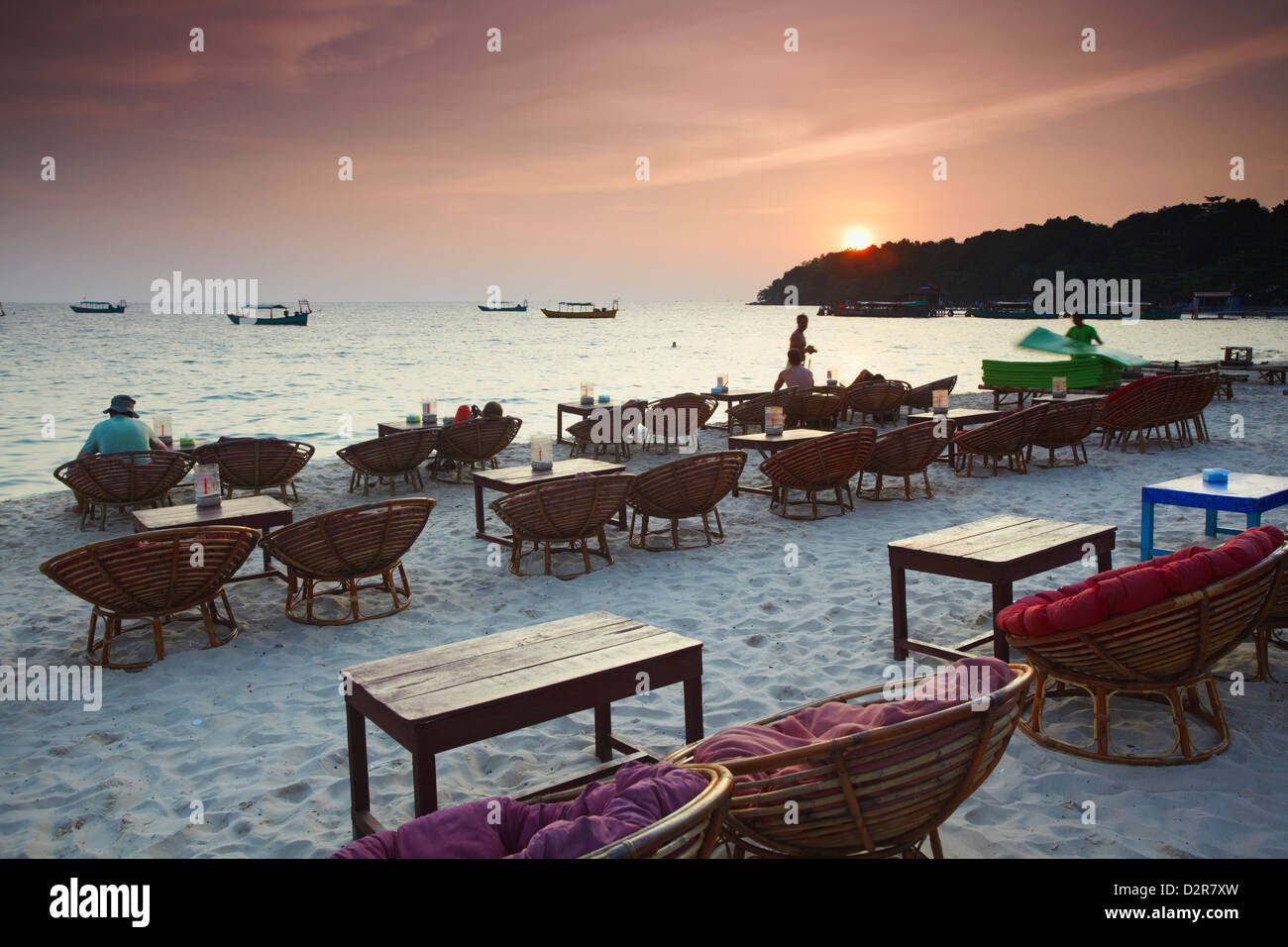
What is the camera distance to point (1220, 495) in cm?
470

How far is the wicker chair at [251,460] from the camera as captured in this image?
26.4ft

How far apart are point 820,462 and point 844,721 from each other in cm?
483

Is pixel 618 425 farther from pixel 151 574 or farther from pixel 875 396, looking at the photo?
pixel 151 574

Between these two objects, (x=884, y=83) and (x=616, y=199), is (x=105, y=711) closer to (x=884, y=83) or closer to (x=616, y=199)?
(x=884, y=83)

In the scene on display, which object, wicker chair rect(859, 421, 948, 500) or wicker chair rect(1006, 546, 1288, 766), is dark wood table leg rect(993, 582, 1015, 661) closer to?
wicker chair rect(1006, 546, 1288, 766)

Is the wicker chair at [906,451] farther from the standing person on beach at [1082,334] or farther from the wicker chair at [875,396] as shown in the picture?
the standing person on beach at [1082,334]

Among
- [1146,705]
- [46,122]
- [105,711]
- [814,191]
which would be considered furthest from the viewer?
[814,191]

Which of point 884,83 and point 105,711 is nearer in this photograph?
point 105,711

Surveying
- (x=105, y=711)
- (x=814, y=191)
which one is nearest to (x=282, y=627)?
(x=105, y=711)

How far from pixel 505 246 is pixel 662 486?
35953mm

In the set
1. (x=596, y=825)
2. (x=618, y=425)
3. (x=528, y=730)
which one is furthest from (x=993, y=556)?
(x=618, y=425)

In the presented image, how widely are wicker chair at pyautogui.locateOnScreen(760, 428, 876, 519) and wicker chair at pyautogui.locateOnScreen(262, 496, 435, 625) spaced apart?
3.06 metres

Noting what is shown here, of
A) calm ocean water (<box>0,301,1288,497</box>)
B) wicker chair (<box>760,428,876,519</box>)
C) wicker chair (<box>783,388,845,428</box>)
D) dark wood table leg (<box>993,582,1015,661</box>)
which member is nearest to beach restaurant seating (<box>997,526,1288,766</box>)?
dark wood table leg (<box>993,582,1015,661</box>)

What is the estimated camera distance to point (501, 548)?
668 cm
